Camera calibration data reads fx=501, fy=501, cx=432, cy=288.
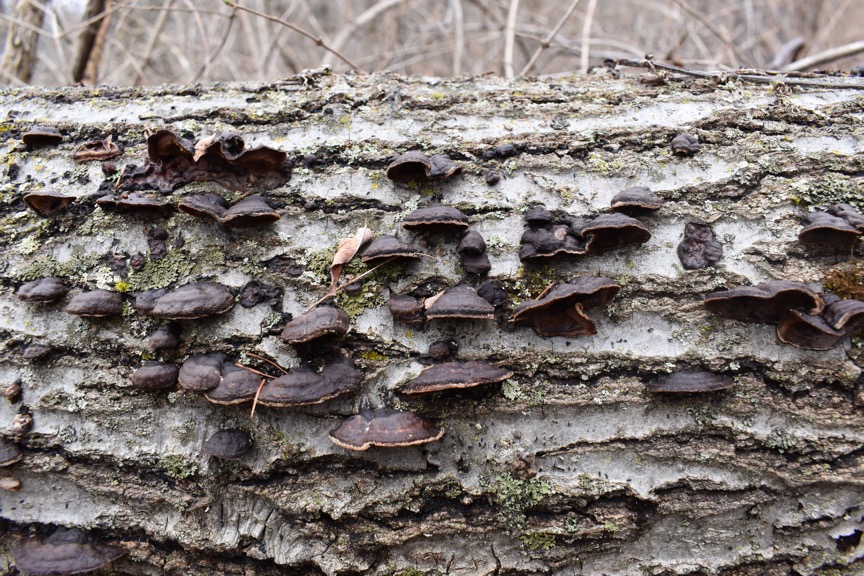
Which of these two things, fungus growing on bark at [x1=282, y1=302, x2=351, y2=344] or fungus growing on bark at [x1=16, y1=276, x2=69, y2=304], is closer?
fungus growing on bark at [x1=282, y1=302, x2=351, y2=344]

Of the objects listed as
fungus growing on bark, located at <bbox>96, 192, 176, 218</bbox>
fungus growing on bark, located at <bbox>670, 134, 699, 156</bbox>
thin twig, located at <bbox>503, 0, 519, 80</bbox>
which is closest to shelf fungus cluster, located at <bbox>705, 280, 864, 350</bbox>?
fungus growing on bark, located at <bbox>670, 134, 699, 156</bbox>

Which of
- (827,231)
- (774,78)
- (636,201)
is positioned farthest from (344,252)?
(774,78)

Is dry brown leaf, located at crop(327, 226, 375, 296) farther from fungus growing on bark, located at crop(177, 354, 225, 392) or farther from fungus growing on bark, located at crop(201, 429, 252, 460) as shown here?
fungus growing on bark, located at crop(201, 429, 252, 460)

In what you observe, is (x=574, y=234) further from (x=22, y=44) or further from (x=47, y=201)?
(x=22, y=44)

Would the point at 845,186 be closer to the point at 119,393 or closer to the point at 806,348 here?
the point at 806,348

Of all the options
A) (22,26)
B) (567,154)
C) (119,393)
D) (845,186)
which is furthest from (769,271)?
(22,26)
